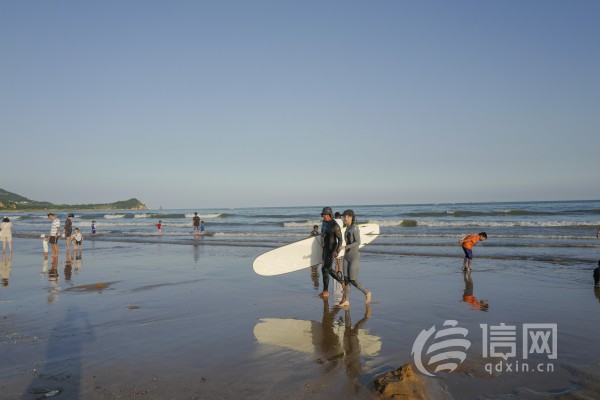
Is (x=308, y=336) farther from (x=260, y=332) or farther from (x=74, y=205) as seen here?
(x=74, y=205)

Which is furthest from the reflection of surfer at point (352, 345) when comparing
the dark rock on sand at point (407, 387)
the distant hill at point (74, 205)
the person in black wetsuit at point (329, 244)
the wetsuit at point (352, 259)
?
the distant hill at point (74, 205)

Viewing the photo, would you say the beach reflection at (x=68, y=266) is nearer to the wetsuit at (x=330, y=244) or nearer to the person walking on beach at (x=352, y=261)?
the wetsuit at (x=330, y=244)

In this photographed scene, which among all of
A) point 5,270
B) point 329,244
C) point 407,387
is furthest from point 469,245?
point 5,270

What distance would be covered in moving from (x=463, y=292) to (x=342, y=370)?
5479 millimetres

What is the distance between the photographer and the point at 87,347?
5.41m

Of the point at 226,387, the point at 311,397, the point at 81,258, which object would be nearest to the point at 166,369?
the point at 226,387

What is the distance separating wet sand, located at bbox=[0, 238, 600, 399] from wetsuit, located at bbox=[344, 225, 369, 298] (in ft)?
1.41

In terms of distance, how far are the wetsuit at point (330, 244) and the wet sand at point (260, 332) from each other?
68cm

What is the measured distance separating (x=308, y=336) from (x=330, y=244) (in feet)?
9.82

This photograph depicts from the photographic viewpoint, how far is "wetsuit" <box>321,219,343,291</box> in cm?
859

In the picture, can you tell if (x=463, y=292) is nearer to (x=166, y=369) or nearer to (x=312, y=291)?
(x=312, y=291)

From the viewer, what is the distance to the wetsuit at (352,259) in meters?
7.86

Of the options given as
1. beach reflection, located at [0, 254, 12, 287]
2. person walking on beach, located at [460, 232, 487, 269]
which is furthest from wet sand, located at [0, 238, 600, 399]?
person walking on beach, located at [460, 232, 487, 269]

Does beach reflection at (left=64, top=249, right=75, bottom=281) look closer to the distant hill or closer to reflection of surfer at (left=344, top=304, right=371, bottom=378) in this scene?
reflection of surfer at (left=344, top=304, right=371, bottom=378)
